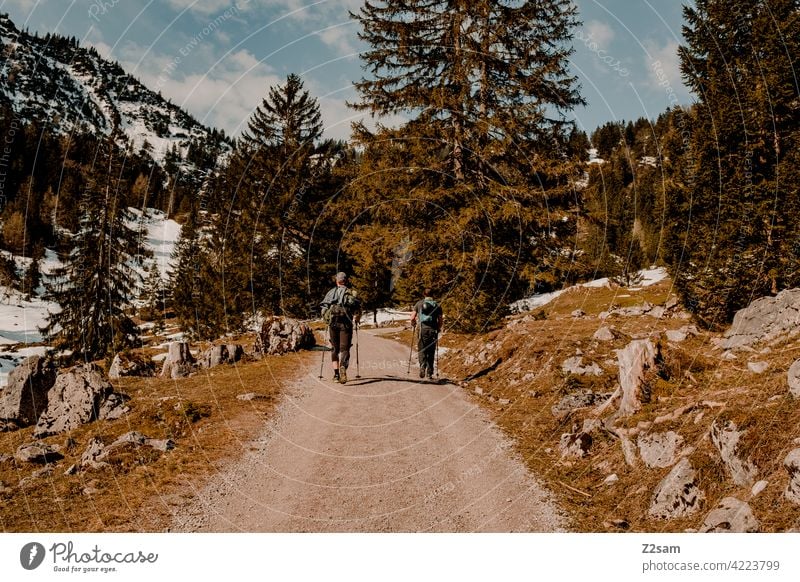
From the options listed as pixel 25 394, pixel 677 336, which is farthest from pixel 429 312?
pixel 25 394

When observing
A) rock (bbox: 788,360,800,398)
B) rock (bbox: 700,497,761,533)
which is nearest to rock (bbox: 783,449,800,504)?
rock (bbox: 700,497,761,533)

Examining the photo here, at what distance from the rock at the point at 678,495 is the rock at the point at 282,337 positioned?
13.9 m

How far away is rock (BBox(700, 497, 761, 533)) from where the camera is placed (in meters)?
4.46

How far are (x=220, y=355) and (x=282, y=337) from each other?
8.20 feet

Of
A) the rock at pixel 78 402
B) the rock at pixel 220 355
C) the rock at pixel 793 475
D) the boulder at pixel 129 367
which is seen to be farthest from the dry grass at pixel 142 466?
the rock at pixel 793 475

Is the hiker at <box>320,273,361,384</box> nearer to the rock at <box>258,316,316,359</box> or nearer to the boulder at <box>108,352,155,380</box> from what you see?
the rock at <box>258,316,316,359</box>

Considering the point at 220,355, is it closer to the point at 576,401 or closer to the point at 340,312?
the point at 340,312

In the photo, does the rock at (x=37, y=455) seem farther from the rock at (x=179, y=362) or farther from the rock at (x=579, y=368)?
the rock at (x=579, y=368)

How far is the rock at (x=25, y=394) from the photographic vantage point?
1085 cm

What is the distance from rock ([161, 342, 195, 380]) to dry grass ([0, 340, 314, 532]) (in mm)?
2689

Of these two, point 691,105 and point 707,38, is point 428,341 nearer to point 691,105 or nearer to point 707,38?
point 691,105

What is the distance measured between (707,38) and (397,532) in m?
19.8

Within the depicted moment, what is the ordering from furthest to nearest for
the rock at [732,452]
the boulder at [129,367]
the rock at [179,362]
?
the boulder at [129,367] → the rock at [179,362] → the rock at [732,452]

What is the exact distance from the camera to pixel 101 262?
26.9 metres
